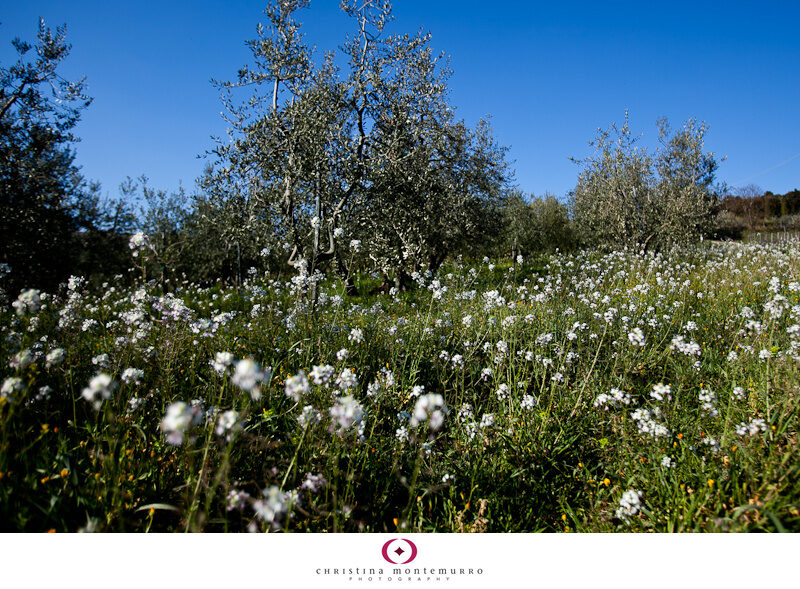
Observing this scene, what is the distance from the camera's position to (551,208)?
93.0ft

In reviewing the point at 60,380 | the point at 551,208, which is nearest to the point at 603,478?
the point at 60,380

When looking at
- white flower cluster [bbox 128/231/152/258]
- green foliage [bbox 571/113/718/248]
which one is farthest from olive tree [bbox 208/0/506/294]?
green foliage [bbox 571/113/718/248]

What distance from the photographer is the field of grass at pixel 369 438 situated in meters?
2.02

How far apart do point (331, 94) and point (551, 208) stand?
2423 cm

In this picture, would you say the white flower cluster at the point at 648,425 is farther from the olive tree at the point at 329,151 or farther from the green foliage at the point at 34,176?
the green foliage at the point at 34,176

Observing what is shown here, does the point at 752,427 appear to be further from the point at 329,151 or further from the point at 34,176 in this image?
the point at 34,176

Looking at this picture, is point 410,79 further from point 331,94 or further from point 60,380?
point 60,380

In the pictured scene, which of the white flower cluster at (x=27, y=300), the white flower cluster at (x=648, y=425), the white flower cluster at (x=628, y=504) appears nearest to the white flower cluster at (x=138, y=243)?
the white flower cluster at (x=27, y=300)
